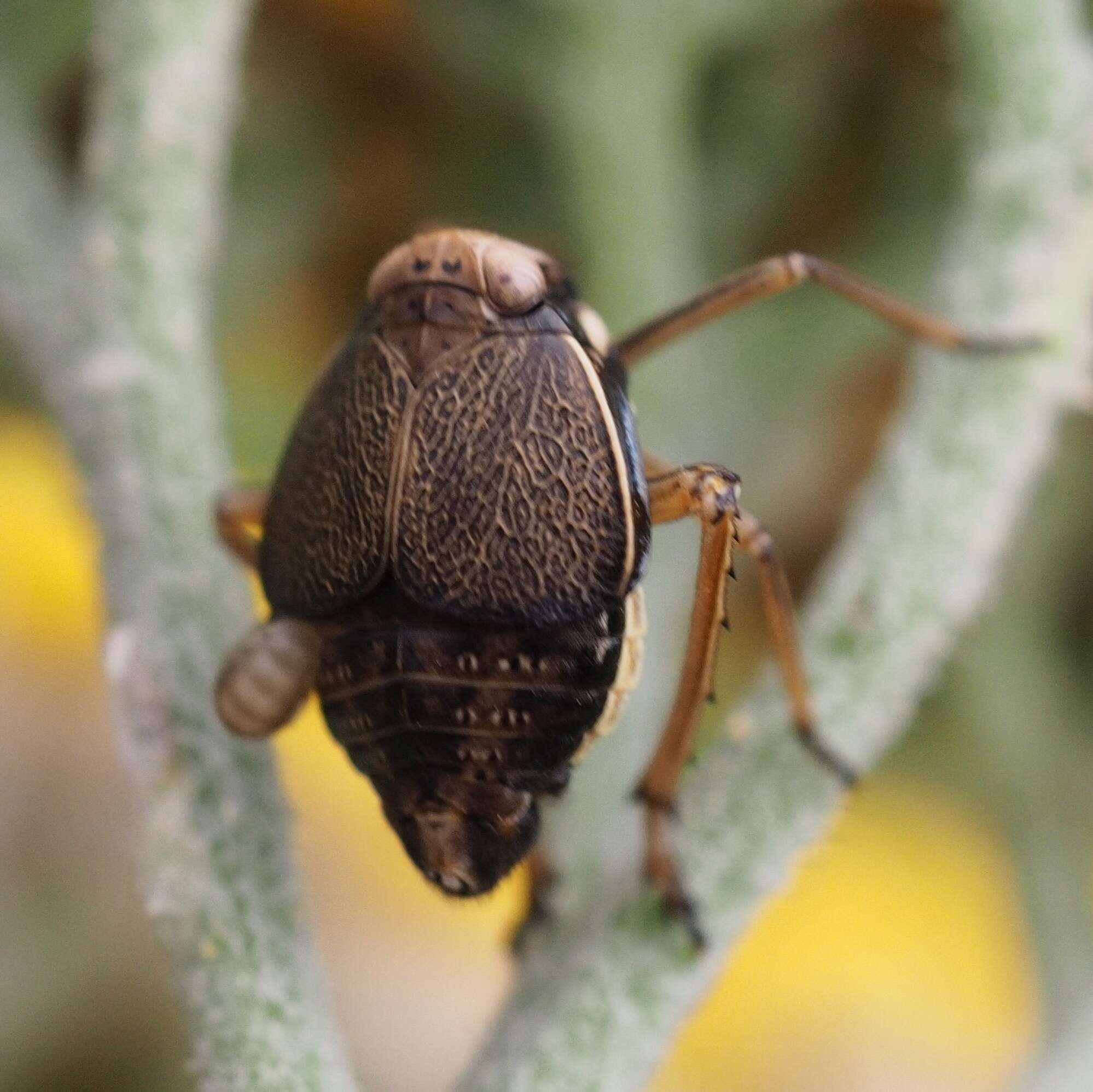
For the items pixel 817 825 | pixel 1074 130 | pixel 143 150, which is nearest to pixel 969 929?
pixel 817 825

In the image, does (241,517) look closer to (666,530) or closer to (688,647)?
(688,647)

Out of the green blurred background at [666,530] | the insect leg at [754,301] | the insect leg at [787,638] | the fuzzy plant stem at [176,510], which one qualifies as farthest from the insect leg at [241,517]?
the insect leg at [787,638]

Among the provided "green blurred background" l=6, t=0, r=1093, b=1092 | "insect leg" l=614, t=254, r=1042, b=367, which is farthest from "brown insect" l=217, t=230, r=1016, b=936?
"green blurred background" l=6, t=0, r=1093, b=1092

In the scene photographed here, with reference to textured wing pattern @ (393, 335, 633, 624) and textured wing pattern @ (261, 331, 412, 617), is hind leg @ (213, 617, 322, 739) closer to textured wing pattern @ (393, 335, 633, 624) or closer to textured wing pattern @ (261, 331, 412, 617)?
textured wing pattern @ (261, 331, 412, 617)

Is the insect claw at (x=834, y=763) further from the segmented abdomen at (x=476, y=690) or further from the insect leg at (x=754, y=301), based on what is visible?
the insect leg at (x=754, y=301)

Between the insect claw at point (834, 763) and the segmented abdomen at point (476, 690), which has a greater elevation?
the segmented abdomen at point (476, 690)

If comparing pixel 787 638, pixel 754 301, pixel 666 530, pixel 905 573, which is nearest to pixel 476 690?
pixel 787 638
